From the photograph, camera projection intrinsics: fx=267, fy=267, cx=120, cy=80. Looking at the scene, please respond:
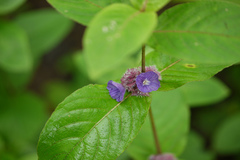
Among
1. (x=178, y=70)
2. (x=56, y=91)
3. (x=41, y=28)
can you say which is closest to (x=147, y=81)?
(x=178, y=70)

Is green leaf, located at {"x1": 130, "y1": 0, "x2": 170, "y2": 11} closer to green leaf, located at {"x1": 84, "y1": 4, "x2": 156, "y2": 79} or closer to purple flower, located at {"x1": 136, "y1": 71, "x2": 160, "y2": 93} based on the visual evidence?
green leaf, located at {"x1": 84, "y1": 4, "x2": 156, "y2": 79}

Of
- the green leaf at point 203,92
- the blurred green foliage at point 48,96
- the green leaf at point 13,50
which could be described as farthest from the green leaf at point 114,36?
the green leaf at point 203,92

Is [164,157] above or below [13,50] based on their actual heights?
below

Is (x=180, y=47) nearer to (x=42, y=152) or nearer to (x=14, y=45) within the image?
(x=42, y=152)

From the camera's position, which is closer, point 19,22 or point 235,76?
point 19,22

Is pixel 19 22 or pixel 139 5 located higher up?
pixel 139 5

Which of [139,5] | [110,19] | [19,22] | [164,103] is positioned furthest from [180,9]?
[19,22]

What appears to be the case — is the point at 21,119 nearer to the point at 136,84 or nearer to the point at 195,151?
the point at 195,151
